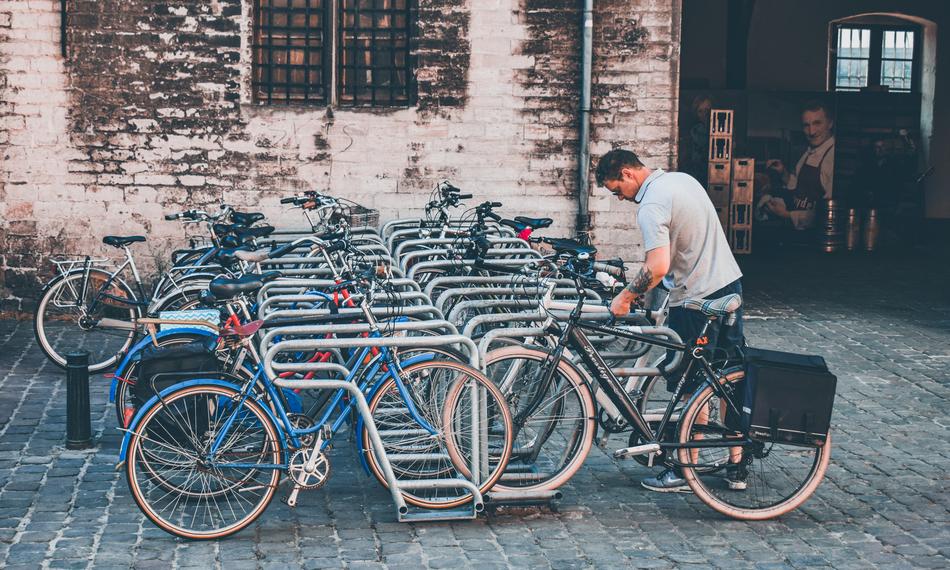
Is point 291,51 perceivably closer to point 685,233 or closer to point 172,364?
point 172,364

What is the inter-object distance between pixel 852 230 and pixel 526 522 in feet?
45.7

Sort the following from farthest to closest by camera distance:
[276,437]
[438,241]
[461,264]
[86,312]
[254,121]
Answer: [254,121] < [86,312] < [438,241] < [461,264] < [276,437]

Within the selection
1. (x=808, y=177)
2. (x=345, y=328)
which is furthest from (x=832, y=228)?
(x=345, y=328)

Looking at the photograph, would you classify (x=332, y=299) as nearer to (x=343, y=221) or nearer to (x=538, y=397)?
(x=538, y=397)

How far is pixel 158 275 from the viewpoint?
11.5m

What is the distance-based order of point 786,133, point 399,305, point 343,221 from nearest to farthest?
point 399,305, point 343,221, point 786,133

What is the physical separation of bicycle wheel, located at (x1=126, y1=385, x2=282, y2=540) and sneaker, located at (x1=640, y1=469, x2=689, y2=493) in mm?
2006

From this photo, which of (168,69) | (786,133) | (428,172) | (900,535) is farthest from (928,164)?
(900,535)

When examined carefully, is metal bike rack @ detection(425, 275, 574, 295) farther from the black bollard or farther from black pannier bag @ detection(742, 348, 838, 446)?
the black bollard

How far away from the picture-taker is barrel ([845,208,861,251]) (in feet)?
61.4

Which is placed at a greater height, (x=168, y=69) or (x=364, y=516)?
(x=168, y=69)

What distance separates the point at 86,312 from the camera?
931 centimetres

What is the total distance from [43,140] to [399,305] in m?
6.09

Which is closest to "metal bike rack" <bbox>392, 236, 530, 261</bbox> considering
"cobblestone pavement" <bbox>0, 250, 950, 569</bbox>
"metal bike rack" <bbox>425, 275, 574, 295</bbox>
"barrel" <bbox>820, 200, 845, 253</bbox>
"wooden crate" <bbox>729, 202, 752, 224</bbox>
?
"metal bike rack" <bbox>425, 275, 574, 295</bbox>
